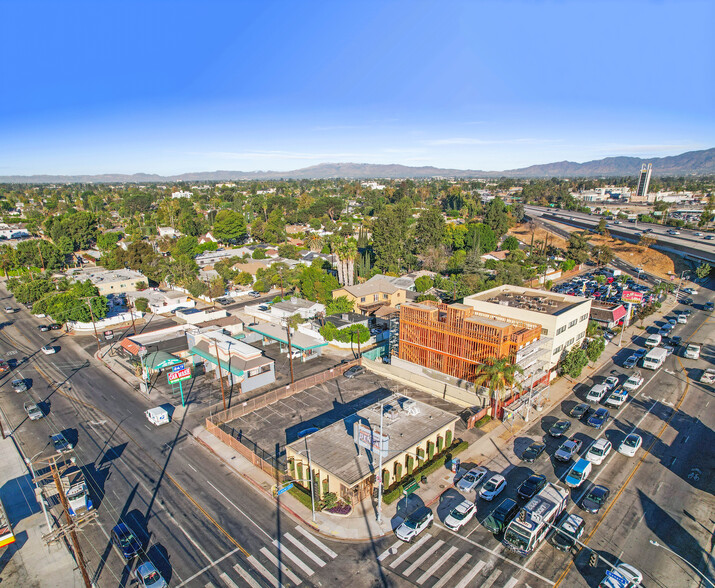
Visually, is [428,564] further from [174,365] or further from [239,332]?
[239,332]

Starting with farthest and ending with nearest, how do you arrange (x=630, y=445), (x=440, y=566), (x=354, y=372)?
(x=354, y=372) → (x=630, y=445) → (x=440, y=566)

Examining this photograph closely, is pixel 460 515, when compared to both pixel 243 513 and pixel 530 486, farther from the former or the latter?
pixel 243 513

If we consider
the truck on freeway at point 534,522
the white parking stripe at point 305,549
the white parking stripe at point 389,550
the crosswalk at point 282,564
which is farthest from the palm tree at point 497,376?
the white parking stripe at point 305,549

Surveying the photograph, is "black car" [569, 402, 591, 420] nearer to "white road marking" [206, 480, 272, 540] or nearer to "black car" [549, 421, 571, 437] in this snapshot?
"black car" [549, 421, 571, 437]

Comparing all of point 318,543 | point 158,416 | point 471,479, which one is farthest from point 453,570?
point 158,416

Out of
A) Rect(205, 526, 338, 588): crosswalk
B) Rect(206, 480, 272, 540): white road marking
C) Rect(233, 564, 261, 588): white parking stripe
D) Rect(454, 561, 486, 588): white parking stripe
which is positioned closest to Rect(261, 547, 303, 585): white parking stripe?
Rect(205, 526, 338, 588): crosswalk
